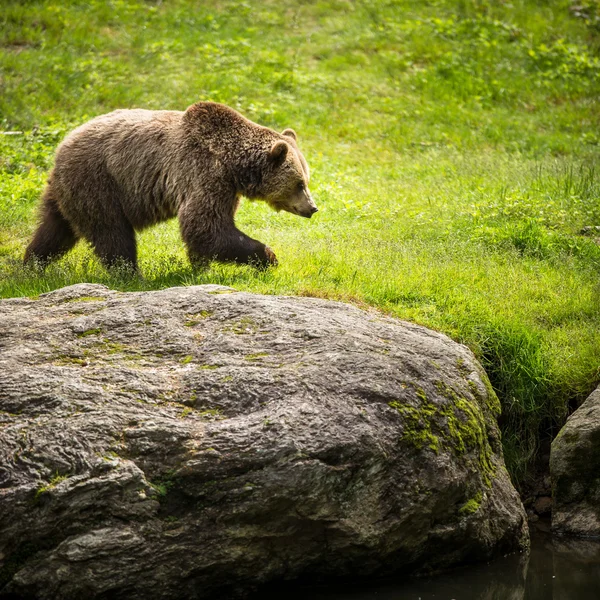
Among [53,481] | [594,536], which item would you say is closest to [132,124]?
[53,481]

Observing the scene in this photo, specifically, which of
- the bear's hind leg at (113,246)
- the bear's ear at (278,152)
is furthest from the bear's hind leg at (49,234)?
the bear's ear at (278,152)

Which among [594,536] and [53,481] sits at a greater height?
[53,481]

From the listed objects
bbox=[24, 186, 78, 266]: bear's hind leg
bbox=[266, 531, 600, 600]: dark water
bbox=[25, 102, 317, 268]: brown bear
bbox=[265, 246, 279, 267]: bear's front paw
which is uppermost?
bbox=[25, 102, 317, 268]: brown bear

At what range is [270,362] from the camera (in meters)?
5.78

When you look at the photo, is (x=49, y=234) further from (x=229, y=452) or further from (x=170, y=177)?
(x=229, y=452)

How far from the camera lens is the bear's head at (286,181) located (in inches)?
349

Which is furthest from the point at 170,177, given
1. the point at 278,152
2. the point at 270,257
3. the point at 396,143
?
the point at 396,143

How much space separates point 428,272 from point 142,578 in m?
4.69

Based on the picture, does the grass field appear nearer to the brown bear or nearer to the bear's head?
the brown bear

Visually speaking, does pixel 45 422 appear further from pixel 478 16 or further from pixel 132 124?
pixel 478 16

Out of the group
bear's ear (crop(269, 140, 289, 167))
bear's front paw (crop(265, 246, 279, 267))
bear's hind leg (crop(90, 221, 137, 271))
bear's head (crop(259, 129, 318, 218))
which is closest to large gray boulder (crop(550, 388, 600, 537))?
bear's front paw (crop(265, 246, 279, 267))

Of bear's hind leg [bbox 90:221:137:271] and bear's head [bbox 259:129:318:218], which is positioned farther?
bear's head [bbox 259:129:318:218]

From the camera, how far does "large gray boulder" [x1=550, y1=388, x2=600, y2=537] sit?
655 centimetres

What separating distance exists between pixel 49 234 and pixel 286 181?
8.54 ft
